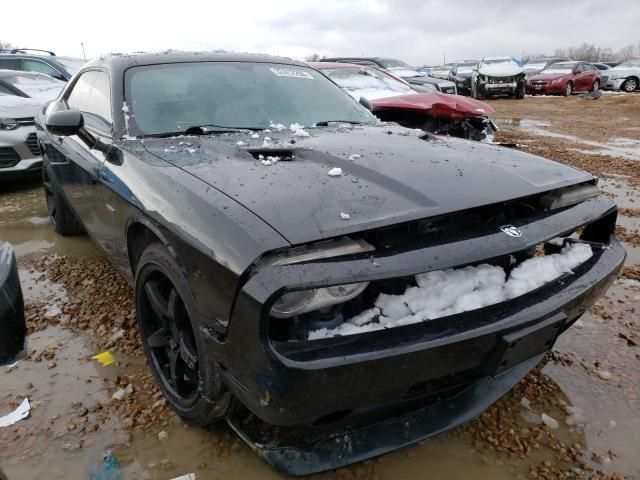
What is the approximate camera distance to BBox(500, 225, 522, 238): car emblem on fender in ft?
5.50

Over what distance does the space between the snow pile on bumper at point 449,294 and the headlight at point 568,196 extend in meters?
0.24

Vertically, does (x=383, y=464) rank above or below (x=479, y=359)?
below

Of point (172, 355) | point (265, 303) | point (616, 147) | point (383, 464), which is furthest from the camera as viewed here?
point (616, 147)

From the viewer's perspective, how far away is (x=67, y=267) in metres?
3.81

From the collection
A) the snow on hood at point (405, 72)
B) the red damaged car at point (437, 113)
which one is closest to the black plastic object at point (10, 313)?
the red damaged car at point (437, 113)

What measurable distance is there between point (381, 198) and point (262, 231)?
0.45 metres

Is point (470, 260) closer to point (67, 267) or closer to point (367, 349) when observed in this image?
point (367, 349)

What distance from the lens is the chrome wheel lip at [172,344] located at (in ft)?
6.43

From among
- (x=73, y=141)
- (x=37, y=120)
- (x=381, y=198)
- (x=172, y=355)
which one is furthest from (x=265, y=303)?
(x=37, y=120)

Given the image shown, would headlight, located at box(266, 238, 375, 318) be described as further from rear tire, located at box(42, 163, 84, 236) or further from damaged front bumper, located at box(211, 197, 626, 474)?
rear tire, located at box(42, 163, 84, 236)

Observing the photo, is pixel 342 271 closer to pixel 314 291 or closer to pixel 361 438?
pixel 314 291

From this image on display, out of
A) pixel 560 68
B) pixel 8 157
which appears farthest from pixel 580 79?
pixel 8 157

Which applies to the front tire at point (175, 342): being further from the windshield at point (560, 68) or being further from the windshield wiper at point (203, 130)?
the windshield at point (560, 68)

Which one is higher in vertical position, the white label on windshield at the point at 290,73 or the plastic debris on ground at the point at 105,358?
the white label on windshield at the point at 290,73
